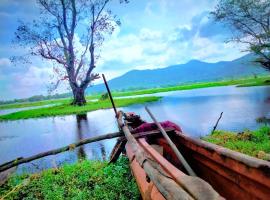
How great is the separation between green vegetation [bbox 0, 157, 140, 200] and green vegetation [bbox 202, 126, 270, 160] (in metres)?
3.45

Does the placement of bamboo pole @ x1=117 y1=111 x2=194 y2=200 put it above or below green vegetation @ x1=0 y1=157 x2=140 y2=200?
above

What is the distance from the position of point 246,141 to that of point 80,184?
5682mm

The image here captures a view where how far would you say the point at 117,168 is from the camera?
23.6 feet

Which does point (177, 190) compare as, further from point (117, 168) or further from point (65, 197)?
point (117, 168)

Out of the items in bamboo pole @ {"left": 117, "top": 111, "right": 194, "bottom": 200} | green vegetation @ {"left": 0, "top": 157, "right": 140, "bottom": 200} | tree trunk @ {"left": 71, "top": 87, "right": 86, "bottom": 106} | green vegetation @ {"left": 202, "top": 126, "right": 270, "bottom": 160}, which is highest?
tree trunk @ {"left": 71, "top": 87, "right": 86, "bottom": 106}

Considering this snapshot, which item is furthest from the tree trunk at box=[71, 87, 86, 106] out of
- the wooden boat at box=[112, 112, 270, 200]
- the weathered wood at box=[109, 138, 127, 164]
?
the wooden boat at box=[112, 112, 270, 200]

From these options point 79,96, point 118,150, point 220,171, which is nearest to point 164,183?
point 220,171

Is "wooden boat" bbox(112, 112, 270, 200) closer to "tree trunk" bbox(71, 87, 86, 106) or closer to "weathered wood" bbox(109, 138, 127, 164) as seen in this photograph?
"weathered wood" bbox(109, 138, 127, 164)

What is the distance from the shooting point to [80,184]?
21.7 ft

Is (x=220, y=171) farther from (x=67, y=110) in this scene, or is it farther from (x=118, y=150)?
(x=67, y=110)

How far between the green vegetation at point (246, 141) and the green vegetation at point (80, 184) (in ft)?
11.3

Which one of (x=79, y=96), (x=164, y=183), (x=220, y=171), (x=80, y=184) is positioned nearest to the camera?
(x=164, y=183)

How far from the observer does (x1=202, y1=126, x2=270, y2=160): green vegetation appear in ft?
26.6

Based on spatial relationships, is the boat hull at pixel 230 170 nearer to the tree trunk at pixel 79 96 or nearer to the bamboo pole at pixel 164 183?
the bamboo pole at pixel 164 183
